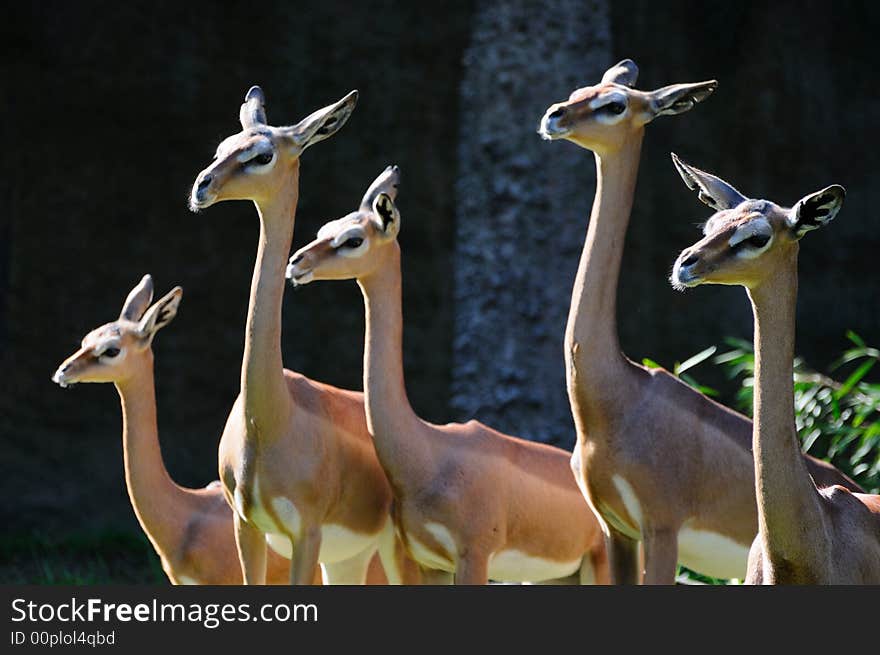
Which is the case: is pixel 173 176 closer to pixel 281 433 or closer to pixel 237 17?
pixel 237 17

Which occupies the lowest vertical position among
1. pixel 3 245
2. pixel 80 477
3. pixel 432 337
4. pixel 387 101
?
pixel 80 477

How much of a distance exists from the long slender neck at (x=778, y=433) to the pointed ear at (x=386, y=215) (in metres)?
1.49

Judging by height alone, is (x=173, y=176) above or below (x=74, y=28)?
below

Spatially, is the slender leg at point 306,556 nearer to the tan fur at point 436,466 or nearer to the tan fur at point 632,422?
the tan fur at point 436,466

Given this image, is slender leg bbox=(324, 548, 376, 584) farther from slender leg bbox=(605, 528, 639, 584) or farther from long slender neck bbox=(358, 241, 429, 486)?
slender leg bbox=(605, 528, 639, 584)

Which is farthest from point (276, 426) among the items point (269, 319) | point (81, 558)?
point (81, 558)

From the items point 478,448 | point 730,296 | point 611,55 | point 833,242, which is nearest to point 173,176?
point 611,55

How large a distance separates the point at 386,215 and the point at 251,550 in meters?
1.10

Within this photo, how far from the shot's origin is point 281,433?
15.2 ft

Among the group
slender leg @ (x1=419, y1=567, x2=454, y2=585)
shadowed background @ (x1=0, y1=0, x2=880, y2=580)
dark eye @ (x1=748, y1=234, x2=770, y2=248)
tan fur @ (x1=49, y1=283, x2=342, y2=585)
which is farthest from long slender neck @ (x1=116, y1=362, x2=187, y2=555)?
shadowed background @ (x1=0, y1=0, x2=880, y2=580)

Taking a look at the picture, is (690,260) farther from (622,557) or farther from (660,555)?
(622,557)

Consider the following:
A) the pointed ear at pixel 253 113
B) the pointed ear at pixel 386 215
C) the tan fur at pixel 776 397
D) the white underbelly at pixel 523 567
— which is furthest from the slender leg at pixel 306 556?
the tan fur at pixel 776 397

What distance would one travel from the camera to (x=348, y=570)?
5.39m

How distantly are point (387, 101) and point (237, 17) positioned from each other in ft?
3.34
